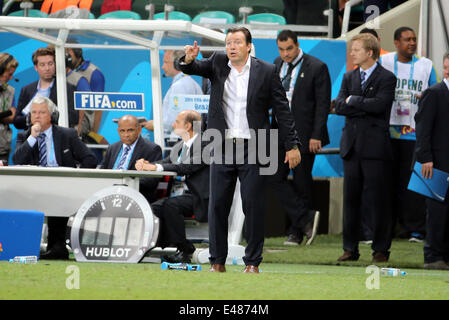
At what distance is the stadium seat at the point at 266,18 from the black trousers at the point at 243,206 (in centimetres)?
575

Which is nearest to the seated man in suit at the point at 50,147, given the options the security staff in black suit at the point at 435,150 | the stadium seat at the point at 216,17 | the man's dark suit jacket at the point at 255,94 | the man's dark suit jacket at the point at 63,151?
the man's dark suit jacket at the point at 63,151

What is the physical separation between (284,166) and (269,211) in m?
1.18

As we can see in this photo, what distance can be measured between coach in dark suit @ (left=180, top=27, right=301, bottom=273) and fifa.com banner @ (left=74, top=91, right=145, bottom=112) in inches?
119

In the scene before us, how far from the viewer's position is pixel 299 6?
40.4ft

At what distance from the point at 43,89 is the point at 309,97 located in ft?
9.56

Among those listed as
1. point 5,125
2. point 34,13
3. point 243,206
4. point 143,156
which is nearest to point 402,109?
point 143,156

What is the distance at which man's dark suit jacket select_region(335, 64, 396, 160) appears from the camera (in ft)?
28.7

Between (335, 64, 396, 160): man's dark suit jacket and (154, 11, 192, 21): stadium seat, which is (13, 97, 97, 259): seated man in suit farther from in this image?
(154, 11, 192, 21): stadium seat

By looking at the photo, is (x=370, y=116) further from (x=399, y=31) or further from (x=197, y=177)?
(x=197, y=177)

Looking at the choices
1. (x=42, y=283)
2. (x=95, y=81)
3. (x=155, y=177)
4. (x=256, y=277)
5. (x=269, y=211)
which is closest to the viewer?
(x=42, y=283)

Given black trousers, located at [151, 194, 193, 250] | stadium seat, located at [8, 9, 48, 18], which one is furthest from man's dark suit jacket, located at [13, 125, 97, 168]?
stadium seat, located at [8, 9, 48, 18]

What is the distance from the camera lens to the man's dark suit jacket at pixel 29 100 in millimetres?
10023
